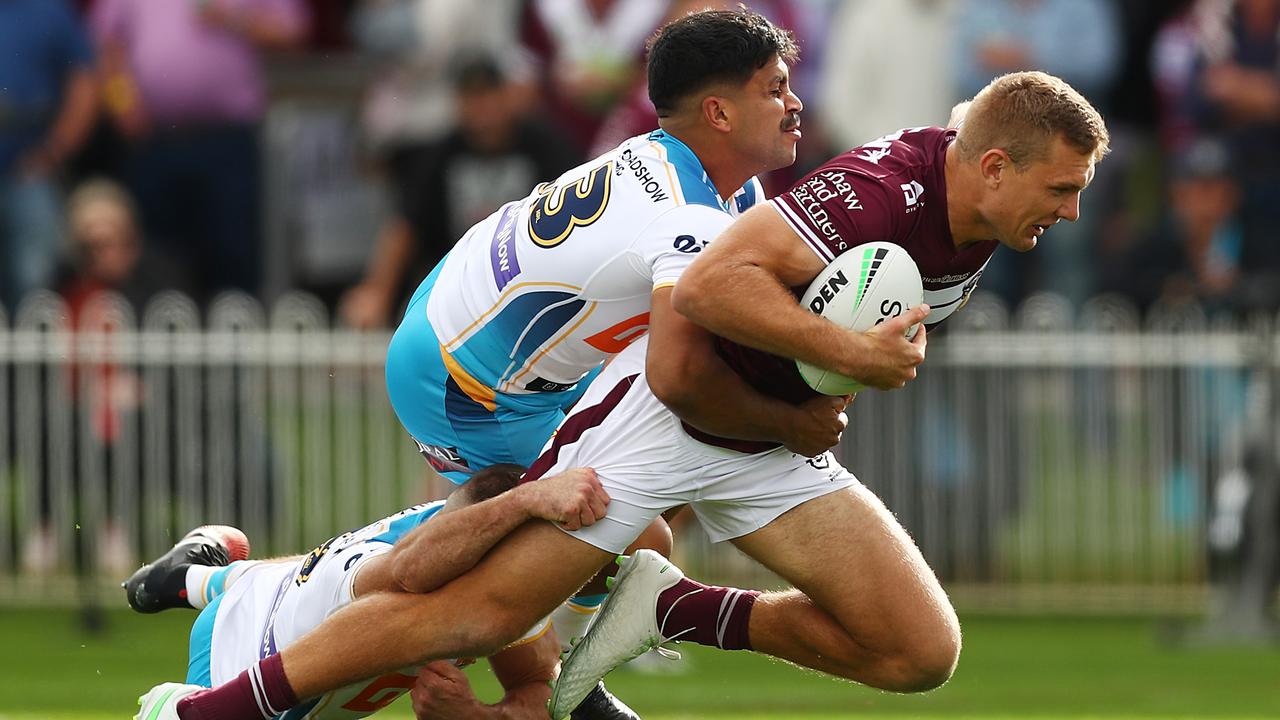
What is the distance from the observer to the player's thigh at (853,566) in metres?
7.11

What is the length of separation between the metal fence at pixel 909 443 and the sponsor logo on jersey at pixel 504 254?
506 centimetres

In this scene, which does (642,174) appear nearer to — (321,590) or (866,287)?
(866,287)

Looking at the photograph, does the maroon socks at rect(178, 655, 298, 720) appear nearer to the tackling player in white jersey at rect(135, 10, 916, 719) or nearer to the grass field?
the tackling player in white jersey at rect(135, 10, 916, 719)

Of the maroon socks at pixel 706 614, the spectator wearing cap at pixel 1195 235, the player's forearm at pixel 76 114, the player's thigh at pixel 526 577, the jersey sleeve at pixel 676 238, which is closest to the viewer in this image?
the jersey sleeve at pixel 676 238

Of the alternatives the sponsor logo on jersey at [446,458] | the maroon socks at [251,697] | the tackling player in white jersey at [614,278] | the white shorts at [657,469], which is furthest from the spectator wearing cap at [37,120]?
the white shorts at [657,469]

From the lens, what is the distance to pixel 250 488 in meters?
12.4

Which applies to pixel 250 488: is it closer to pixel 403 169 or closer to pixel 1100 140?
pixel 403 169

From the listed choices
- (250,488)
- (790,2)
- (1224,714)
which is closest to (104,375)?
(250,488)

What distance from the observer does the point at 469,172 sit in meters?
12.8

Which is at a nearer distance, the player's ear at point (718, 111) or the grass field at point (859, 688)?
the player's ear at point (718, 111)

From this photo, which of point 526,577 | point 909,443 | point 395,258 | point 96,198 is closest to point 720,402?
point 526,577

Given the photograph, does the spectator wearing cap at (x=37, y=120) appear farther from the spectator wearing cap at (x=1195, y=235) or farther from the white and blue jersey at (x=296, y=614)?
the white and blue jersey at (x=296, y=614)

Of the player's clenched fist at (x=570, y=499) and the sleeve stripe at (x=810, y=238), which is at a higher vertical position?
the sleeve stripe at (x=810, y=238)

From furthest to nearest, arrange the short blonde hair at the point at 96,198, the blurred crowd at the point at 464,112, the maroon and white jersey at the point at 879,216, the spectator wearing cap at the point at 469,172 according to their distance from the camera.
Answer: the blurred crowd at the point at 464,112 < the short blonde hair at the point at 96,198 < the spectator wearing cap at the point at 469,172 < the maroon and white jersey at the point at 879,216
